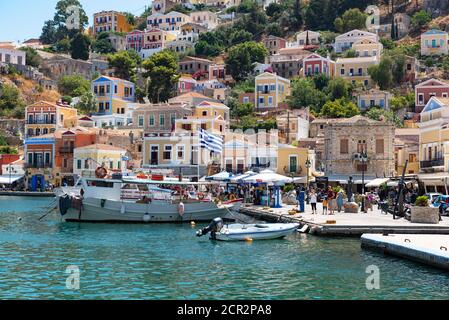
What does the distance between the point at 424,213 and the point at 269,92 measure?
218ft

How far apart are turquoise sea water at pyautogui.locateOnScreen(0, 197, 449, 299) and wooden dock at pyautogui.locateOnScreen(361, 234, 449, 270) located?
330mm

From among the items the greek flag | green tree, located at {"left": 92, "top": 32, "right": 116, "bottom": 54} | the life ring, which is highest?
green tree, located at {"left": 92, "top": 32, "right": 116, "bottom": 54}

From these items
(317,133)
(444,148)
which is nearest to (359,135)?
(444,148)

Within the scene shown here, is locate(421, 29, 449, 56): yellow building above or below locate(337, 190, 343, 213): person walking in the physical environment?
above

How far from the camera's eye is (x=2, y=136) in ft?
296

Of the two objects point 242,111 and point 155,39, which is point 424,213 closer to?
point 242,111

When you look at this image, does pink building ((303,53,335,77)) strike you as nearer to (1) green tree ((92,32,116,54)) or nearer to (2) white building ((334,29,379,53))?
(2) white building ((334,29,379,53))

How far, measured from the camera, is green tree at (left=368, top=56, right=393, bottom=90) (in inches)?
3809

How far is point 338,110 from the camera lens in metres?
84.4

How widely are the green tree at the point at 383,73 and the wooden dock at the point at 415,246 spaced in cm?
7401

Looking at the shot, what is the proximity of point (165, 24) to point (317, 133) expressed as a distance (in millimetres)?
81450

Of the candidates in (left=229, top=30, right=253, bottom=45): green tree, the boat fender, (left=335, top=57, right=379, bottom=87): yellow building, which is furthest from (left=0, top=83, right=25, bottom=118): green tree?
the boat fender

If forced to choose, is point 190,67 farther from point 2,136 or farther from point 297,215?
point 297,215
